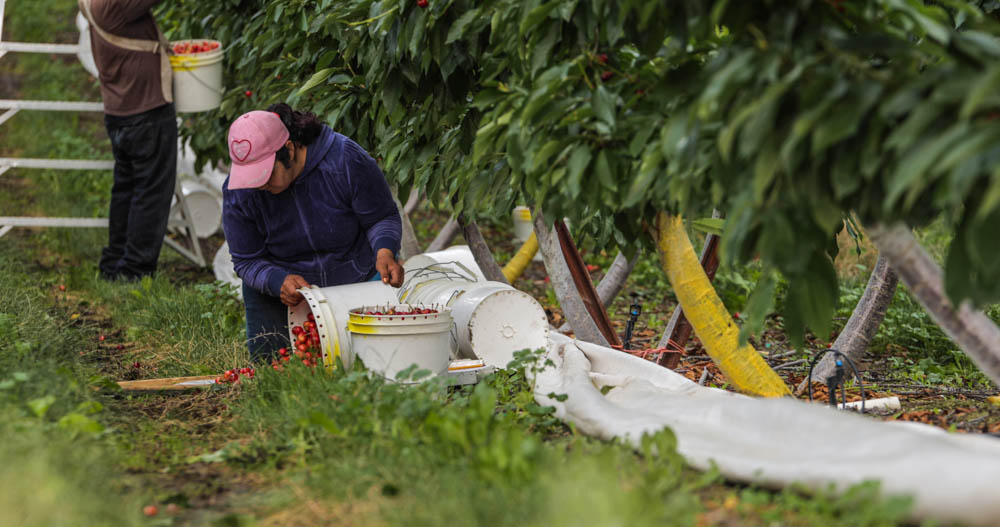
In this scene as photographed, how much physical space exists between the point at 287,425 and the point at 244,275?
1.10 meters

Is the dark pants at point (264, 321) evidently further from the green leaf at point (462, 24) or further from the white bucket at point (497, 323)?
the green leaf at point (462, 24)

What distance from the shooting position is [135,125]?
5633 mm

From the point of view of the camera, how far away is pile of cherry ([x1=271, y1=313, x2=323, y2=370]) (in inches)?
134

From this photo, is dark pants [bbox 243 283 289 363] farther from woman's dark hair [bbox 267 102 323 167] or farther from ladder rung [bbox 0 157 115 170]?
ladder rung [bbox 0 157 115 170]

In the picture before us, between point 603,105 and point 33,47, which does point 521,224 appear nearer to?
point 33,47

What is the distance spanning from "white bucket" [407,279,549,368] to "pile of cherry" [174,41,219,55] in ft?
8.96

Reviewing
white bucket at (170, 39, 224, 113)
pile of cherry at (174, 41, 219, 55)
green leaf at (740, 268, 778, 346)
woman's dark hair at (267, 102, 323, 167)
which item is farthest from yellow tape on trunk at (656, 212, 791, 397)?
pile of cherry at (174, 41, 219, 55)

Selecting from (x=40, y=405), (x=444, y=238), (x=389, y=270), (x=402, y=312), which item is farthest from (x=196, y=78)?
(x=40, y=405)

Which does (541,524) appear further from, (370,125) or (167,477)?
(370,125)

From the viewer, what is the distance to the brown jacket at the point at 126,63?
17.5 ft

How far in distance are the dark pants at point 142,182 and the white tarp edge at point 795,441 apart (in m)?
3.38

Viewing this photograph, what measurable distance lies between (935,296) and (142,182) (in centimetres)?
465

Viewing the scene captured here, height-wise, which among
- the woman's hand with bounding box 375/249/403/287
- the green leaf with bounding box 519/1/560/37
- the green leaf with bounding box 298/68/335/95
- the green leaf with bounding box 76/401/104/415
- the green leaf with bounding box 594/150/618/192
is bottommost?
the green leaf with bounding box 76/401/104/415

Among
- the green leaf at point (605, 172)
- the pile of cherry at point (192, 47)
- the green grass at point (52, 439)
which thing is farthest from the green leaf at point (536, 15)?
the pile of cherry at point (192, 47)
